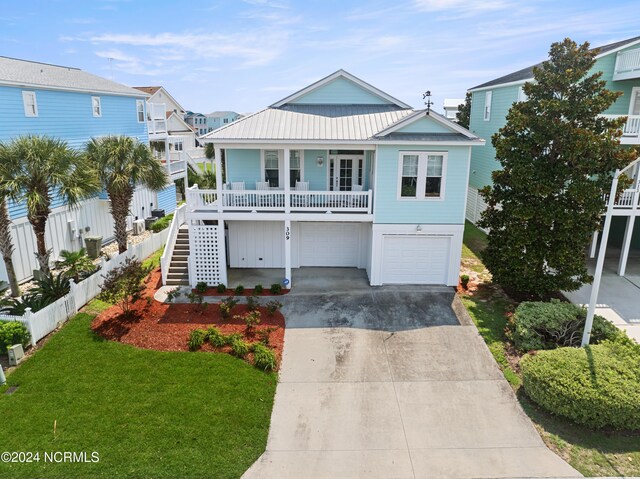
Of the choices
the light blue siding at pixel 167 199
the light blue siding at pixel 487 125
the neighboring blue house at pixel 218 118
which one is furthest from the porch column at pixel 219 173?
the neighboring blue house at pixel 218 118

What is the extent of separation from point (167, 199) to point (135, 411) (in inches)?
905

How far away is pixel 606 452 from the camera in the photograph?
8664 mm

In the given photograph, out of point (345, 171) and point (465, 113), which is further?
point (465, 113)

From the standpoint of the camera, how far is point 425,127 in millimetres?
15344

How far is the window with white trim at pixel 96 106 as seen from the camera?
72.1 feet

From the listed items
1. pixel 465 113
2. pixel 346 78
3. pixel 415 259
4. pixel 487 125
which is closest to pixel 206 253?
pixel 415 259

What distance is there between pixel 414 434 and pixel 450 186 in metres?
9.37

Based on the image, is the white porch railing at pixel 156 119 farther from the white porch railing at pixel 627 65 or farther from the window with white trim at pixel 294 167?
the white porch railing at pixel 627 65

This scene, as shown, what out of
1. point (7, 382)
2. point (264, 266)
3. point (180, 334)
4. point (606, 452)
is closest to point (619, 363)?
point (606, 452)

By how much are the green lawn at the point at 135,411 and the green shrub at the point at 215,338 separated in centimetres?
50

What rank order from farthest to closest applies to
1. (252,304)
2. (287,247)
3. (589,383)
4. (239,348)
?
(287,247), (252,304), (239,348), (589,383)

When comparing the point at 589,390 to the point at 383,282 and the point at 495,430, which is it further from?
the point at 383,282

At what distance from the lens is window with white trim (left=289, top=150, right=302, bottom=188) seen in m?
17.7

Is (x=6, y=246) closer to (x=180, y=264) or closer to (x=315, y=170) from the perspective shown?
(x=180, y=264)
